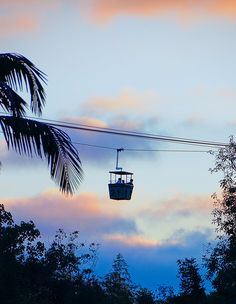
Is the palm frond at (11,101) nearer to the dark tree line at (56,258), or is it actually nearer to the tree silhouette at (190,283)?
the dark tree line at (56,258)

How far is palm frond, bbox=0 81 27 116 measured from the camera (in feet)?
41.0

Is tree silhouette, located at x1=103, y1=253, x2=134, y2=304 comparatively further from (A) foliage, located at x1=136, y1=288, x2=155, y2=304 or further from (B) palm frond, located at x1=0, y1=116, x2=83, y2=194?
(B) palm frond, located at x1=0, y1=116, x2=83, y2=194

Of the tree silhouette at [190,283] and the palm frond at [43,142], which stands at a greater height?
the tree silhouette at [190,283]

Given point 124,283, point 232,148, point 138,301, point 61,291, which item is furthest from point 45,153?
point 124,283

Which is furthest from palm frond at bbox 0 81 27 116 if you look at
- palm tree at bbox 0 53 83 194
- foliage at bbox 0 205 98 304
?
foliage at bbox 0 205 98 304

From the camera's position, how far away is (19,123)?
41.8ft

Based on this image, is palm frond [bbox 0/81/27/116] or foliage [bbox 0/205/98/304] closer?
palm frond [bbox 0/81/27/116]

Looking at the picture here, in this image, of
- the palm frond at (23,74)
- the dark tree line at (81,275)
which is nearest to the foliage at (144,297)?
the dark tree line at (81,275)

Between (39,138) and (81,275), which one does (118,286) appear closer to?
(81,275)

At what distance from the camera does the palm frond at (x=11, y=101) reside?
1251cm

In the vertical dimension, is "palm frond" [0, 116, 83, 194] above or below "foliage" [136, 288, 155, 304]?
below

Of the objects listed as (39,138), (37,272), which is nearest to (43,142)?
(39,138)

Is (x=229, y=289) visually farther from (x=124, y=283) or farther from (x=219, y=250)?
(x=124, y=283)

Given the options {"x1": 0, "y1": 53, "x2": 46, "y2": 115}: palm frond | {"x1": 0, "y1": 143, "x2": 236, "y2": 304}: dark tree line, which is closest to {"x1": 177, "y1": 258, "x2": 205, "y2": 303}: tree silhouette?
{"x1": 0, "y1": 143, "x2": 236, "y2": 304}: dark tree line
